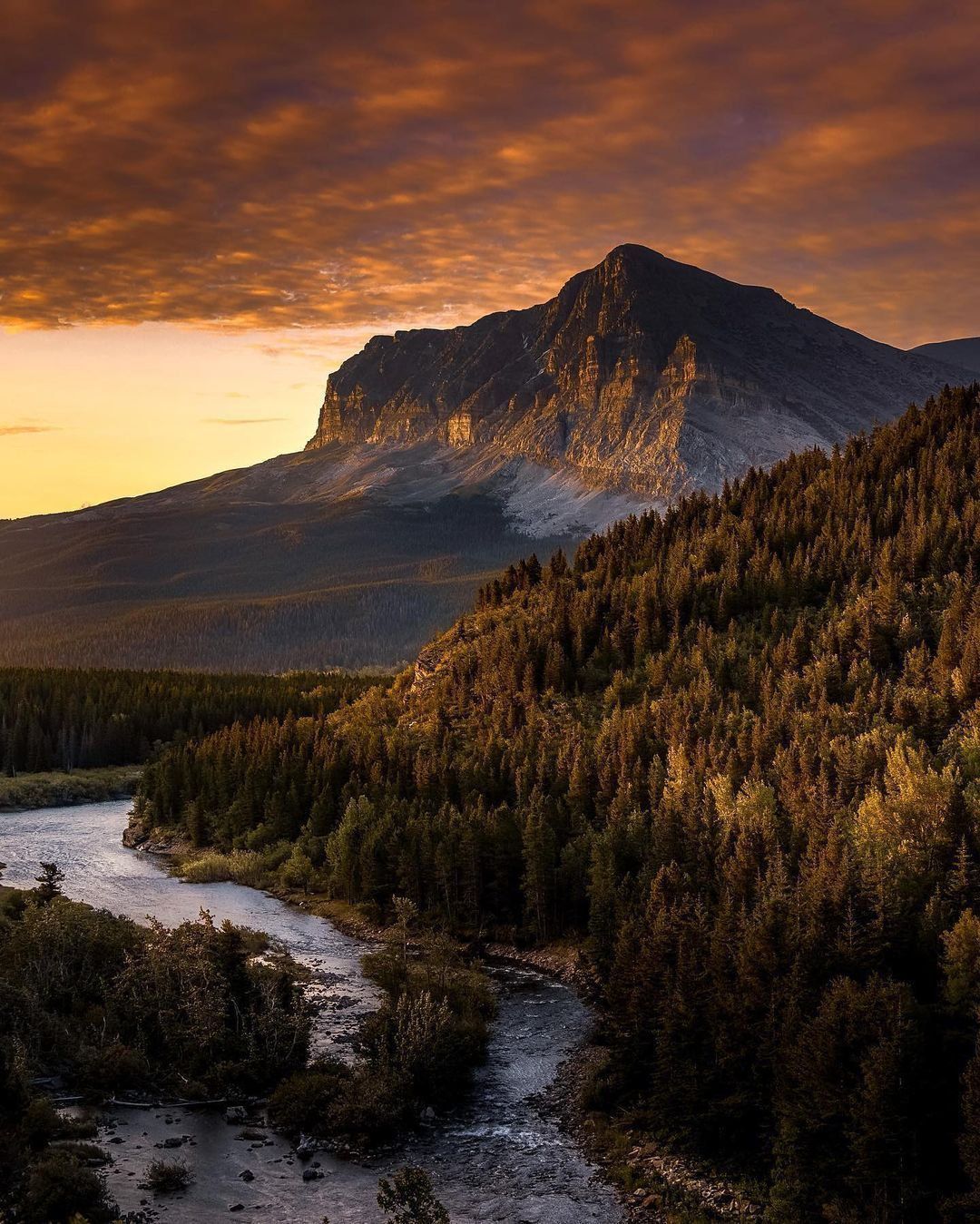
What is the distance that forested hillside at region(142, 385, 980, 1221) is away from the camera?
44812mm

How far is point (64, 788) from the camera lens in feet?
558

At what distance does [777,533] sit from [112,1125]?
364ft

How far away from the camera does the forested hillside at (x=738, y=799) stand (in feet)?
147

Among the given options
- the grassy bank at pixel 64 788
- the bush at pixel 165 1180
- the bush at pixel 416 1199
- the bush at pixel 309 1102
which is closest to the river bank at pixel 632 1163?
the bush at pixel 416 1199

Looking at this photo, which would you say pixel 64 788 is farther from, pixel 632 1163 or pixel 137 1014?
pixel 632 1163

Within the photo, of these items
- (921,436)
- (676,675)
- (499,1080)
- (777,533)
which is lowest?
(499,1080)

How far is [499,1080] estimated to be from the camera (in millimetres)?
55312

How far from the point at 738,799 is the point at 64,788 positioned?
12019 cm

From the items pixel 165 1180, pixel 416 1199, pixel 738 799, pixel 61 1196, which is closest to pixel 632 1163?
pixel 416 1199

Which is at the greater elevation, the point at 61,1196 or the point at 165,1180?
the point at 61,1196

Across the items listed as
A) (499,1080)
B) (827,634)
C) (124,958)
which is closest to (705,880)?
(499,1080)

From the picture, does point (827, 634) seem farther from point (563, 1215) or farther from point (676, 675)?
point (563, 1215)

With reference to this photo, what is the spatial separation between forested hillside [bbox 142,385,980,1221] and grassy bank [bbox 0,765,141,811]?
1130 inches

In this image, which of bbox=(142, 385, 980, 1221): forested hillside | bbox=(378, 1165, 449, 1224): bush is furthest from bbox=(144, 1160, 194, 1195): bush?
bbox=(142, 385, 980, 1221): forested hillside
